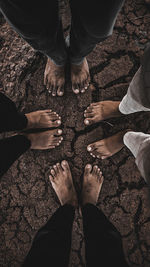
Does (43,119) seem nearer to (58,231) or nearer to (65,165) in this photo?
(65,165)

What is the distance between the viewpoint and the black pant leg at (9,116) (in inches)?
35.0

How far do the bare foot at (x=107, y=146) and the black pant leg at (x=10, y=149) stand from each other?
44 centimetres

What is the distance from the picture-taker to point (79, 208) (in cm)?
122

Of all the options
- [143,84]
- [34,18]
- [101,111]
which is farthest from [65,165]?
[34,18]

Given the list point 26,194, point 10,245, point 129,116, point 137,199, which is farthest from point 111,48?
point 10,245

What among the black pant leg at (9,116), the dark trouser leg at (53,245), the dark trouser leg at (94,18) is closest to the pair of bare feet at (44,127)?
the black pant leg at (9,116)

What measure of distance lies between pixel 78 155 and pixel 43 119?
1.15 ft

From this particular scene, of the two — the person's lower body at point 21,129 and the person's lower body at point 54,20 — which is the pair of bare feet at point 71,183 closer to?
the person's lower body at point 21,129

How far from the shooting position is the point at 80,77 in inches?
47.8

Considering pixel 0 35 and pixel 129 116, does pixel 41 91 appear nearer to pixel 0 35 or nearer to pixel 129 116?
pixel 0 35

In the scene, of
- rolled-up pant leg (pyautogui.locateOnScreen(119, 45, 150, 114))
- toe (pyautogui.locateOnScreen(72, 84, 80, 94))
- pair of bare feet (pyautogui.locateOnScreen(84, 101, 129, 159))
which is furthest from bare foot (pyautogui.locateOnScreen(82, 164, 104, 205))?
rolled-up pant leg (pyautogui.locateOnScreen(119, 45, 150, 114))

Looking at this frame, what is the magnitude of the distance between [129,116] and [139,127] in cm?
10

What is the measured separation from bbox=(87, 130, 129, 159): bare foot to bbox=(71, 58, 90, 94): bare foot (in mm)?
384

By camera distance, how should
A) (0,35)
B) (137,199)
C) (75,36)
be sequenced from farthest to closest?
(0,35) < (137,199) < (75,36)
